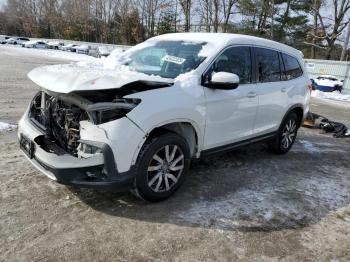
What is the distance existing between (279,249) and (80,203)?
82.0 inches

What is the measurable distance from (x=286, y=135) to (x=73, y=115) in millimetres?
3978

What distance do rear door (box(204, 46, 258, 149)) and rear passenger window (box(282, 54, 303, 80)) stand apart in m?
1.17

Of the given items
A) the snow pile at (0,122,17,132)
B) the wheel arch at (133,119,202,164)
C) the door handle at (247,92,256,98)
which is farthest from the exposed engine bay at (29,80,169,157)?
the snow pile at (0,122,17,132)

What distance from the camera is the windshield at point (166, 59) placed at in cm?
431

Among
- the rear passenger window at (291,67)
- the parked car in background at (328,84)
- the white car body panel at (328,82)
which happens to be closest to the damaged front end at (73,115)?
the rear passenger window at (291,67)

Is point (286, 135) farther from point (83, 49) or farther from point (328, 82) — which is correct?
point (83, 49)

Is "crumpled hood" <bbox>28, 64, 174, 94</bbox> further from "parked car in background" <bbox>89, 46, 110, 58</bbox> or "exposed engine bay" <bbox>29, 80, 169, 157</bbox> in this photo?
"parked car in background" <bbox>89, 46, 110, 58</bbox>

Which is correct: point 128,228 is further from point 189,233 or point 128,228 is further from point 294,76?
point 294,76

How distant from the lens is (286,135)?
246 inches

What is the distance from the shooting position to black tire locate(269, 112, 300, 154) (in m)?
6.03

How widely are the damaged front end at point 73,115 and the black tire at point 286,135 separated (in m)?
3.34

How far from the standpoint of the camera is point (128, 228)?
345cm

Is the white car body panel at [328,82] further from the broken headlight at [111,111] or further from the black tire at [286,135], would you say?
the broken headlight at [111,111]

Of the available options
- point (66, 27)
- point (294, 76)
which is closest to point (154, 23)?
point (66, 27)
